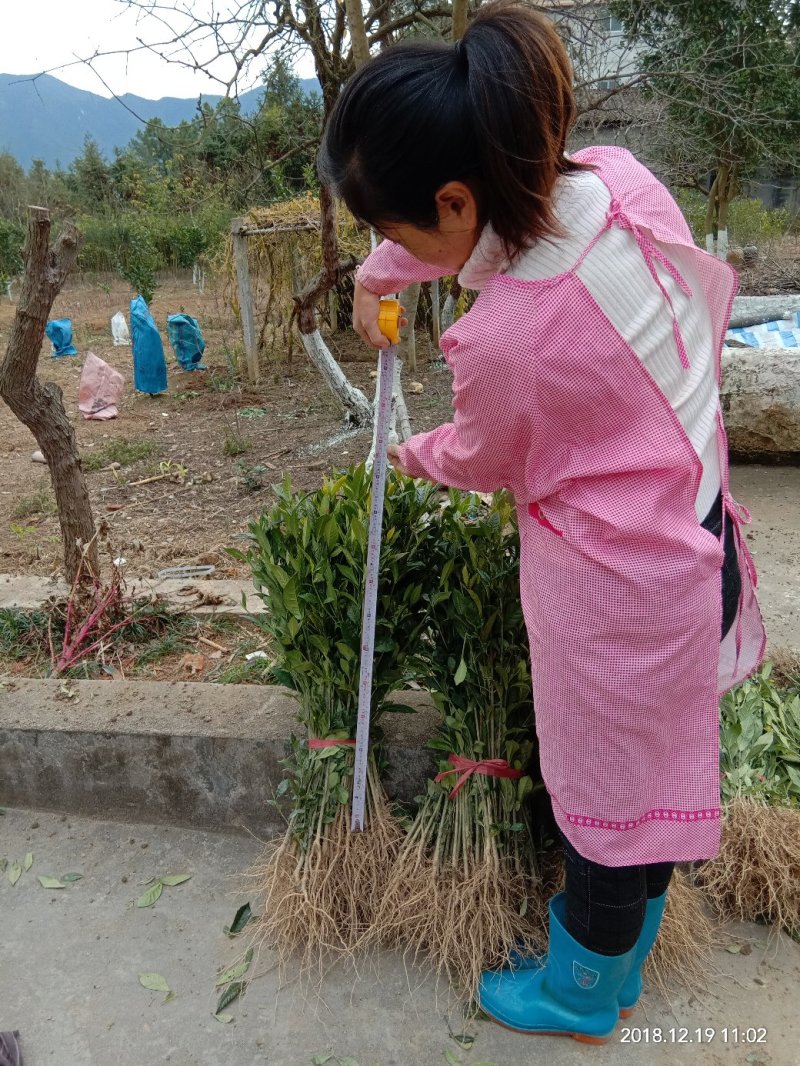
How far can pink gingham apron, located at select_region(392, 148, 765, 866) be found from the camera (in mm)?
1214

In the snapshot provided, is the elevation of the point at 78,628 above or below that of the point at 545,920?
above

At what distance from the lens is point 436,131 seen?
1134 millimetres

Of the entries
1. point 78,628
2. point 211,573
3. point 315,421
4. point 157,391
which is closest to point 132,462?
point 315,421

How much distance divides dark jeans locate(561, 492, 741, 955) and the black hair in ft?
2.13

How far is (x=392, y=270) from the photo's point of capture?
162 cm

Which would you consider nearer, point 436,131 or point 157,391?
point 436,131

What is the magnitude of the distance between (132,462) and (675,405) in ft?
22.6

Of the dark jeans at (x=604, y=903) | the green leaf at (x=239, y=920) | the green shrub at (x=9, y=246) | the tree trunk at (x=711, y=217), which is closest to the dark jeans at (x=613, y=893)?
the dark jeans at (x=604, y=903)

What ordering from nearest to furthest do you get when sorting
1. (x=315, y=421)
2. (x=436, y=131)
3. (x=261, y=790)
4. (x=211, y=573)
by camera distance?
(x=436, y=131), (x=261, y=790), (x=211, y=573), (x=315, y=421)

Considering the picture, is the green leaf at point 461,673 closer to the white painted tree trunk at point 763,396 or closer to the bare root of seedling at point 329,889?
the bare root of seedling at point 329,889

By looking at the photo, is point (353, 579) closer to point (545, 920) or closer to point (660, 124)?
point (545, 920)

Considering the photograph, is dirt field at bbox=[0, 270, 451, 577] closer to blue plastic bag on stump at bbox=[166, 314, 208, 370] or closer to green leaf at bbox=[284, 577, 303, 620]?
blue plastic bag on stump at bbox=[166, 314, 208, 370]

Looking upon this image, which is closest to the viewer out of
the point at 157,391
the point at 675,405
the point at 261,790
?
the point at 675,405

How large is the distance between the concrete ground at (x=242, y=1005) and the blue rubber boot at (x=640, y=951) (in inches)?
1.9
